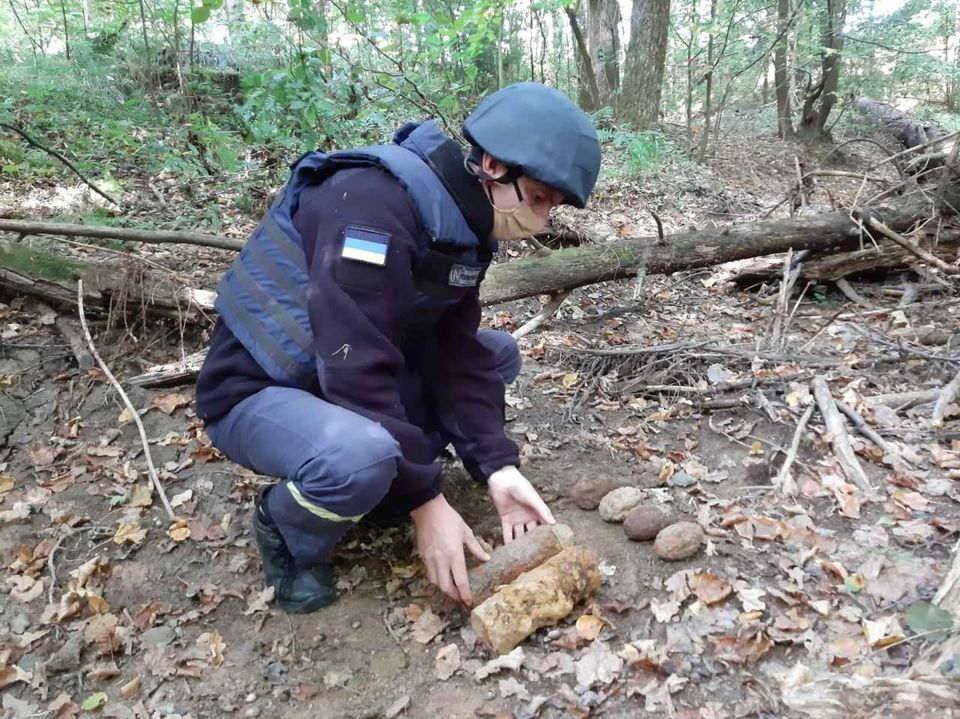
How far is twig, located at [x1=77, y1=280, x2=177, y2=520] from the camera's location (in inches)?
111

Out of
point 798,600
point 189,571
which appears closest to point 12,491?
point 189,571

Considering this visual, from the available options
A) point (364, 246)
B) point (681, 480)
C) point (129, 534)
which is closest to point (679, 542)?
point (681, 480)

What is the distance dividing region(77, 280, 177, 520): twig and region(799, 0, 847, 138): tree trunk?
411 inches

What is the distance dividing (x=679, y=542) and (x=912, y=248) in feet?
11.6

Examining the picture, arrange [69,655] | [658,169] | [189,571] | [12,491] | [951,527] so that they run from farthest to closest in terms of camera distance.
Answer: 1. [658,169]
2. [12,491]
3. [189,571]
4. [951,527]
5. [69,655]

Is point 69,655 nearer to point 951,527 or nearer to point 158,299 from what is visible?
point 158,299

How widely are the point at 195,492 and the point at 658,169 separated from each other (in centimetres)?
688

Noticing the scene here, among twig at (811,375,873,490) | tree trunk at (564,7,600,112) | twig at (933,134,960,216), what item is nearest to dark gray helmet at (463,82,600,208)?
twig at (811,375,873,490)

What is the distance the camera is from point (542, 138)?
182 cm

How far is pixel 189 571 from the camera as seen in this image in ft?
8.30

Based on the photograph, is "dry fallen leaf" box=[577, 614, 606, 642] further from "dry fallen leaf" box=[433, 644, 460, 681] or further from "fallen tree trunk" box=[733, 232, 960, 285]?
"fallen tree trunk" box=[733, 232, 960, 285]

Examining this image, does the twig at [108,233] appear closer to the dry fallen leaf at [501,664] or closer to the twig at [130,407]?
the twig at [130,407]

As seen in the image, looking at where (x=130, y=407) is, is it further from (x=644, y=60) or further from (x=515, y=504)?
(x=644, y=60)

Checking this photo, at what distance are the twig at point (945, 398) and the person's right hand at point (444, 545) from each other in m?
2.26
